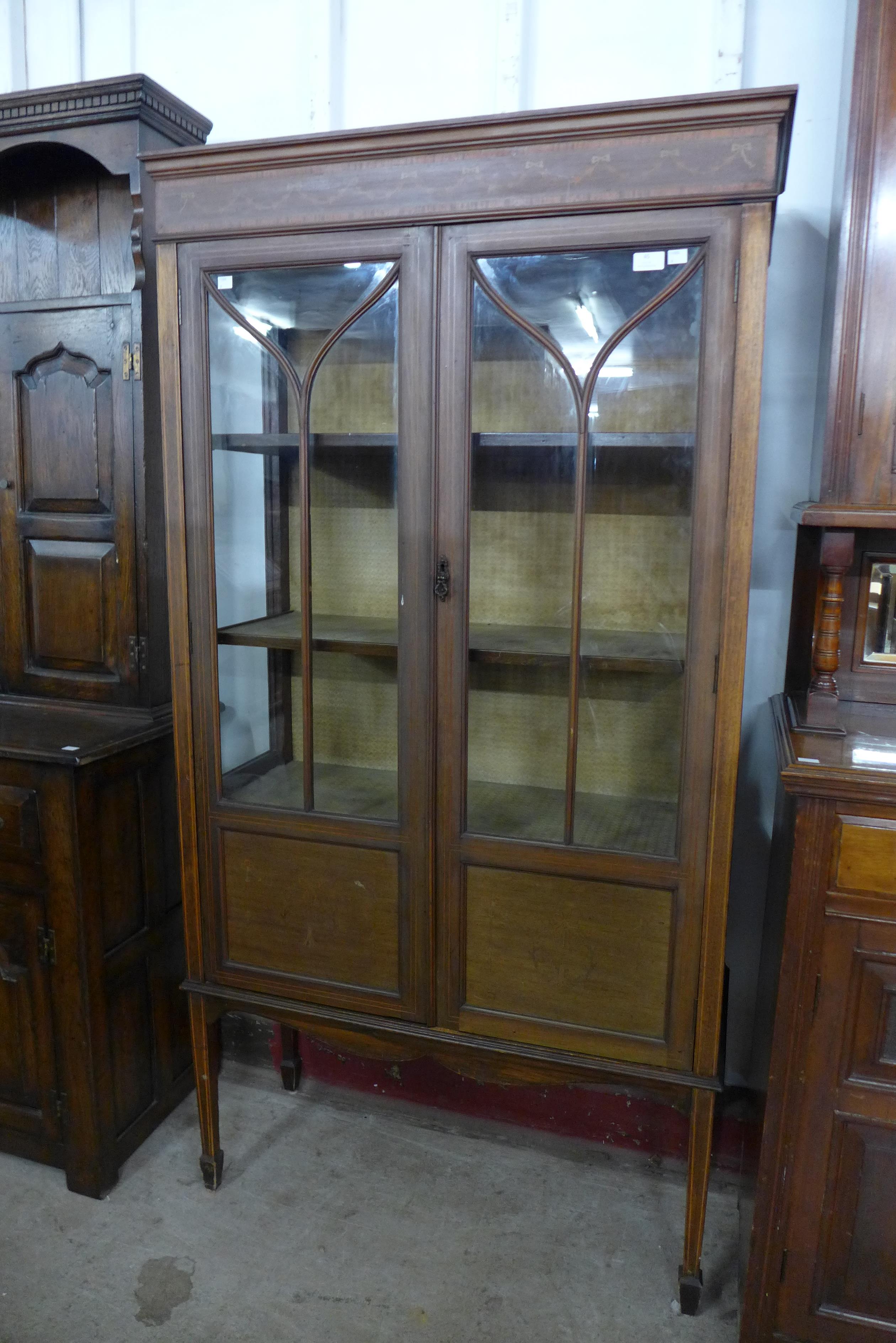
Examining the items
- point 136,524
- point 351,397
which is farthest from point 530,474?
point 136,524

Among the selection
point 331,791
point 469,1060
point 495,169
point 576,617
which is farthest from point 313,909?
point 495,169

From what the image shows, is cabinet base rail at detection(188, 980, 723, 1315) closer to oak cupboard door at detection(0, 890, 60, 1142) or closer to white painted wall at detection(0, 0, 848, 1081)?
oak cupboard door at detection(0, 890, 60, 1142)

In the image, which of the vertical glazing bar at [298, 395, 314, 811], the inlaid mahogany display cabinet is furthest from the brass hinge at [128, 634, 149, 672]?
the vertical glazing bar at [298, 395, 314, 811]

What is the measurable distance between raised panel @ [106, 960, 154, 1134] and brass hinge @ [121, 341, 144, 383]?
118 centimetres

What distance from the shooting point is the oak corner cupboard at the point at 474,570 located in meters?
1.32

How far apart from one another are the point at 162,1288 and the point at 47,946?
25.0 inches

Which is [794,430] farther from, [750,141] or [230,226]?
[230,226]

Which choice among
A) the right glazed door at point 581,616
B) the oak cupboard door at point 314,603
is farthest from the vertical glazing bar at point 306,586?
the right glazed door at point 581,616

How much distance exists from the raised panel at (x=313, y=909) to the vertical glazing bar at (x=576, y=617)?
316 millimetres

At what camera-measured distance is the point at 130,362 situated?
177 cm

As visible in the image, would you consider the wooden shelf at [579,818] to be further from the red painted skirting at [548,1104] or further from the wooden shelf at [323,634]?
the red painted skirting at [548,1104]

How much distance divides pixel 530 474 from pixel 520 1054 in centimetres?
95

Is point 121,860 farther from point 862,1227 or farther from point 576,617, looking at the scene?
point 862,1227

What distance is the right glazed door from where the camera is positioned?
133 cm
